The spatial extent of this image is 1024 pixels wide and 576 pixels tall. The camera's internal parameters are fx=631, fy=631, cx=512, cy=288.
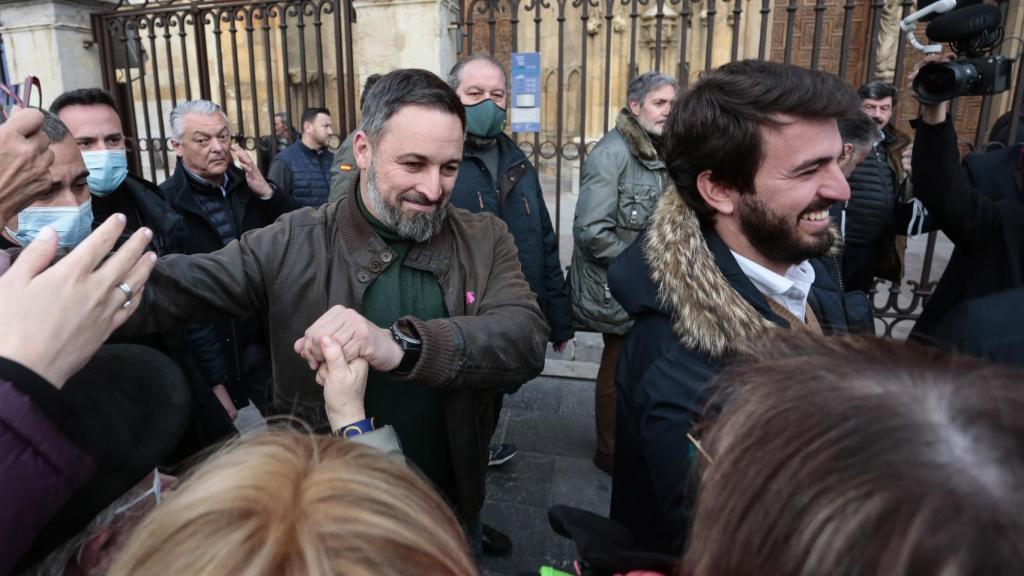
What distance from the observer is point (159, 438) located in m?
1.03

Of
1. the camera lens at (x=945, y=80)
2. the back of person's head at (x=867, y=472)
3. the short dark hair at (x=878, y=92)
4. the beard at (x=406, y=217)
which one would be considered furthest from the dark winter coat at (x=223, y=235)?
the short dark hair at (x=878, y=92)

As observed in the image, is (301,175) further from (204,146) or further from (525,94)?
(525,94)

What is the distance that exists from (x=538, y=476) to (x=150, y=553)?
3.19 m

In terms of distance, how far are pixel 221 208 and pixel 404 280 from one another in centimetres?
213

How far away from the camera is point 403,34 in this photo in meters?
5.52

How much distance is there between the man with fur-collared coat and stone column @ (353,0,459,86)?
428 centimetres

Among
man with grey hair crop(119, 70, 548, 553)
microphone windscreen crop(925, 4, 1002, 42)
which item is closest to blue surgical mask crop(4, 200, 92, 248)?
man with grey hair crop(119, 70, 548, 553)

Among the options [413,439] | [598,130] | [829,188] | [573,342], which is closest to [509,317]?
[413,439]

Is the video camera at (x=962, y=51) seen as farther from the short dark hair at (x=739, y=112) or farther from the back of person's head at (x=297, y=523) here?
the back of person's head at (x=297, y=523)

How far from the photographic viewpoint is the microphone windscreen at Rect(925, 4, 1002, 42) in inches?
91.7

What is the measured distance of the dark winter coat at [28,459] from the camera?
0.70 metres

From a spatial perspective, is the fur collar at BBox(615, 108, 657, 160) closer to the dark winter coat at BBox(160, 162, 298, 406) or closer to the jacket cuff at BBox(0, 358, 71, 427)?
the dark winter coat at BBox(160, 162, 298, 406)

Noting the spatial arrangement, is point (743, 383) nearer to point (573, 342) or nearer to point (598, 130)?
point (573, 342)

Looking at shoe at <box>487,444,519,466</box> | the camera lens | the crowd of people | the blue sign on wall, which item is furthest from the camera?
the blue sign on wall
